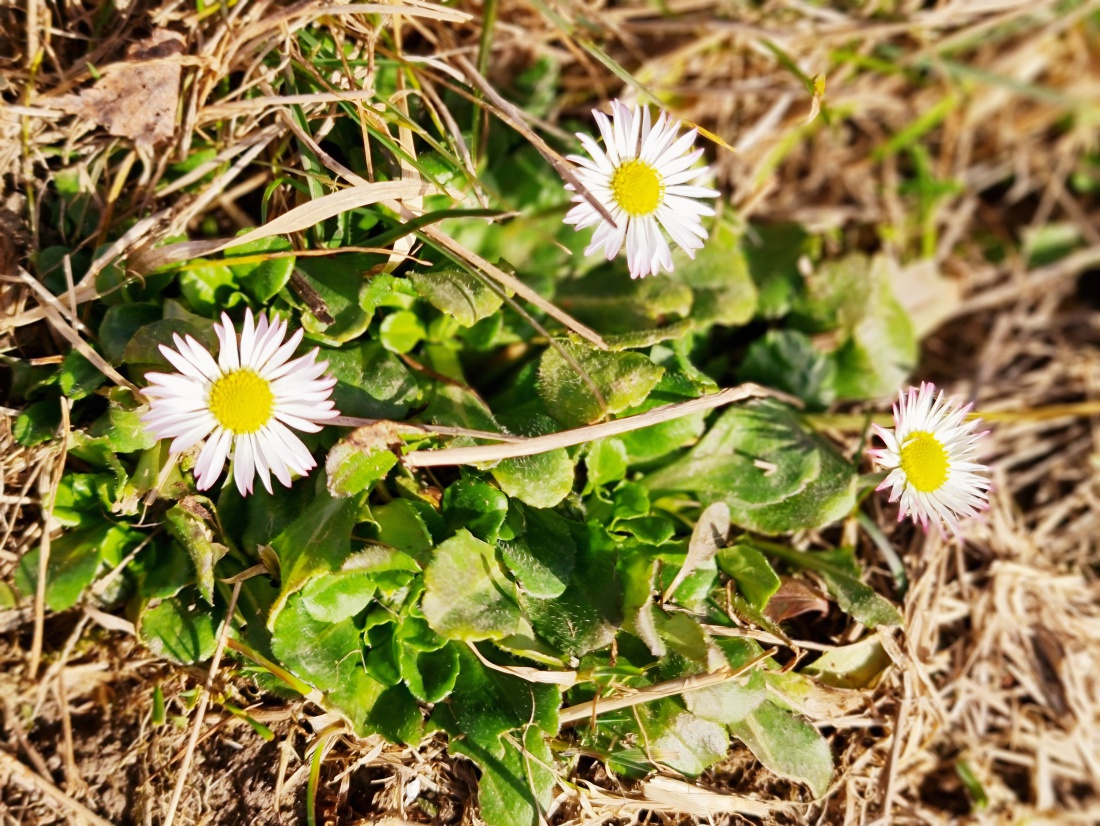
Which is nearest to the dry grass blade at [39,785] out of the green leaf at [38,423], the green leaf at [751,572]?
the green leaf at [38,423]

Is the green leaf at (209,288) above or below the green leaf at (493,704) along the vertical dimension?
above

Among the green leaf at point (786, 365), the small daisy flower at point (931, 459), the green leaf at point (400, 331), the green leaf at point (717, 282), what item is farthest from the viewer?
the green leaf at point (786, 365)

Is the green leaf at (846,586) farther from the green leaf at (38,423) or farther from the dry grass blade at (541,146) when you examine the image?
the green leaf at (38,423)

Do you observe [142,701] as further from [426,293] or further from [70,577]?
[426,293]

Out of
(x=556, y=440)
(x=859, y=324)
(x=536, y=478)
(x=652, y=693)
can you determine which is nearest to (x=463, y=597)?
(x=536, y=478)

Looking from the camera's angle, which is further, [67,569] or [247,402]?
[67,569]

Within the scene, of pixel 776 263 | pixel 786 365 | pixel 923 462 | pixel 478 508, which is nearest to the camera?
pixel 478 508

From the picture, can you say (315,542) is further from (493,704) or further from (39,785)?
(39,785)
